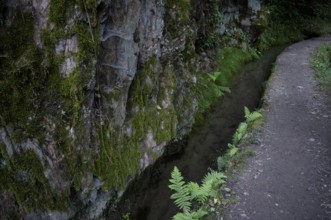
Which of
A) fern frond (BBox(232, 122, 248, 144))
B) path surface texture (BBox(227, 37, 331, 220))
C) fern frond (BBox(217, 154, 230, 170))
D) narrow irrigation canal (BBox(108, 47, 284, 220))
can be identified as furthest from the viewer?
fern frond (BBox(232, 122, 248, 144))

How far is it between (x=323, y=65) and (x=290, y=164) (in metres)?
10.1

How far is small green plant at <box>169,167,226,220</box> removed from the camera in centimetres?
609

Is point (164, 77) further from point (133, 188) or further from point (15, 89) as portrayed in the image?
point (15, 89)

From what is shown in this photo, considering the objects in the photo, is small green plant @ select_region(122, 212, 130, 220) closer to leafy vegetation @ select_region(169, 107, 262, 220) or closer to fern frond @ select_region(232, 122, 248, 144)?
leafy vegetation @ select_region(169, 107, 262, 220)

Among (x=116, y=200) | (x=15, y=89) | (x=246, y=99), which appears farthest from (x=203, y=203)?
(x=246, y=99)

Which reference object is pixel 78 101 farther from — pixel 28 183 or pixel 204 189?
pixel 204 189

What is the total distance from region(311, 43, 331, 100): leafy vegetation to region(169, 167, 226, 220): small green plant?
8.04 m

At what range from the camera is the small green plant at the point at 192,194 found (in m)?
6.09

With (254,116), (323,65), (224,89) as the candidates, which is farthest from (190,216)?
(323,65)

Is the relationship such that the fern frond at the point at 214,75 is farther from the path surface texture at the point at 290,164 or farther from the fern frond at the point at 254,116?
the fern frond at the point at 254,116

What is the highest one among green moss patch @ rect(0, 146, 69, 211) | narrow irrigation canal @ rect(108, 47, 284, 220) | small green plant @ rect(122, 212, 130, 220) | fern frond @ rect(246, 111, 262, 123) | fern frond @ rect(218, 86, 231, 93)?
green moss patch @ rect(0, 146, 69, 211)

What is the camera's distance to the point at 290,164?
317 inches

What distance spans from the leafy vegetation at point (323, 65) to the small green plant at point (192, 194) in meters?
8.04

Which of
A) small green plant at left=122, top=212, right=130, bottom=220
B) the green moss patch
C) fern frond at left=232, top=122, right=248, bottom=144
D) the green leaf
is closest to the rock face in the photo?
the green moss patch
